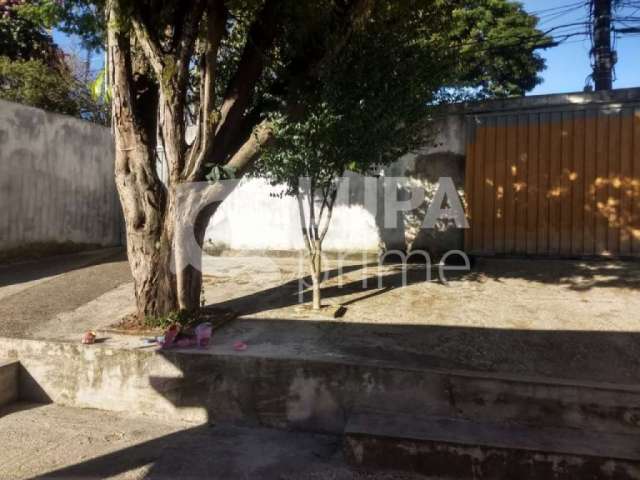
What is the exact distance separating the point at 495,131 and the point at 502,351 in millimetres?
4076

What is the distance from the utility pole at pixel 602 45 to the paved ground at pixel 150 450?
10.8m

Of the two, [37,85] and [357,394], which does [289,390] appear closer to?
[357,394]

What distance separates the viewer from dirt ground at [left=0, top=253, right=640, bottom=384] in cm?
411

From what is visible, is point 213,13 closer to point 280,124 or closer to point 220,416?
point 280,124

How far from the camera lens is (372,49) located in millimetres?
4844

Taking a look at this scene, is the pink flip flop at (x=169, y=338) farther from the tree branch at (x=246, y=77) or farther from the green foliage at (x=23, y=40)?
the green foliage at (x=23, y=40)

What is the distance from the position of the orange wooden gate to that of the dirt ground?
37 cm

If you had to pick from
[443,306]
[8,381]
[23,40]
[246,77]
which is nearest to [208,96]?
[246,77]

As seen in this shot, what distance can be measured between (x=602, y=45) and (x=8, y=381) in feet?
40.7

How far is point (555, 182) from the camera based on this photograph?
6828mm

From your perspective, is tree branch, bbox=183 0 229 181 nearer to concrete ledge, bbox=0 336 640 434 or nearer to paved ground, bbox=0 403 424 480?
concrete ledge, bbox=0 336 640 434

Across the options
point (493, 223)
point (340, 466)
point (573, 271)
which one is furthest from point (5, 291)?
point (573, 271)

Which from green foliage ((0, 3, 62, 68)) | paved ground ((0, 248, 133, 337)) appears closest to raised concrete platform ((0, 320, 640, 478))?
paved ground ((0, 248, 133, 337))

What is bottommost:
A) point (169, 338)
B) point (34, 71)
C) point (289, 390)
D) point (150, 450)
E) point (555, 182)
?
point (150, 450)
